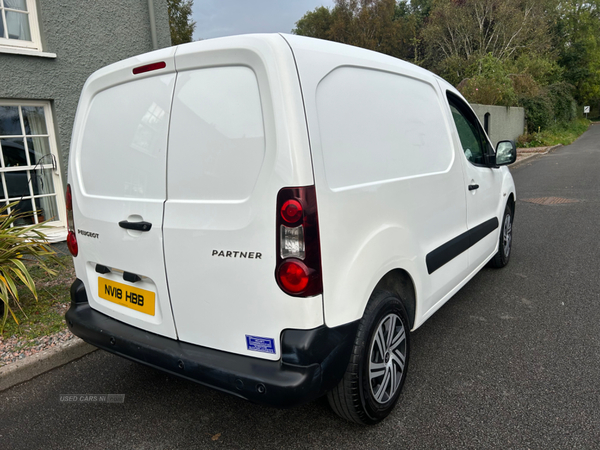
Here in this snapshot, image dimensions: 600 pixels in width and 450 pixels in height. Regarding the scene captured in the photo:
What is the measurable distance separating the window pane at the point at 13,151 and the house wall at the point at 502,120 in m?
14.6

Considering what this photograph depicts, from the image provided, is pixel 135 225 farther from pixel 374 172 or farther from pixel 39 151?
pixel 39 151

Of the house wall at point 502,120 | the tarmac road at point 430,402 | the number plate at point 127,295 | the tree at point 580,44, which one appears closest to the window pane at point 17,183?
the tarmac road at point 430,402

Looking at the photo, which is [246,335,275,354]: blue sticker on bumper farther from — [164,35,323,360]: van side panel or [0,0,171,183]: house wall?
[0,0,171,183]: house wall

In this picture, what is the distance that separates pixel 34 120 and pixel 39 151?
399mm

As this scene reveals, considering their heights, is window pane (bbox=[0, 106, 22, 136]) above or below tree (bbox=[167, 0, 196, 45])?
below

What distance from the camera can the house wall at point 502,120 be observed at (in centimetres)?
1750

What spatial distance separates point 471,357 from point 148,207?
2.35m

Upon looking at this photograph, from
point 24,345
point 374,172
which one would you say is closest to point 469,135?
point 374,172

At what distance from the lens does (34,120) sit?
573 cm

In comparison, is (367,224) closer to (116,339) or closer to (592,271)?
(116,339)

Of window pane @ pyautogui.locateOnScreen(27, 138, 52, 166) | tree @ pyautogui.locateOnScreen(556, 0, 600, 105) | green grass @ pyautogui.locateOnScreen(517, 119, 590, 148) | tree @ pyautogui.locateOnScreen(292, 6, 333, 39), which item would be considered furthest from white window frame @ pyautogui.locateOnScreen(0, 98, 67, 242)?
tree @ pyautogui.locateOnScreen(556, 0, 600, 105)

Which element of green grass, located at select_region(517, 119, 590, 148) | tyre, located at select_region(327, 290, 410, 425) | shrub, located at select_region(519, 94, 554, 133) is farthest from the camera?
shrub, located at select_region(519, 94, 554, 133)

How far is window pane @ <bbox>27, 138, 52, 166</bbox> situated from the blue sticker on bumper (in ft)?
16.4

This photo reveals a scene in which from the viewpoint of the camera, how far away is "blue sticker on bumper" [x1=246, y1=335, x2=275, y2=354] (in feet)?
6.48
